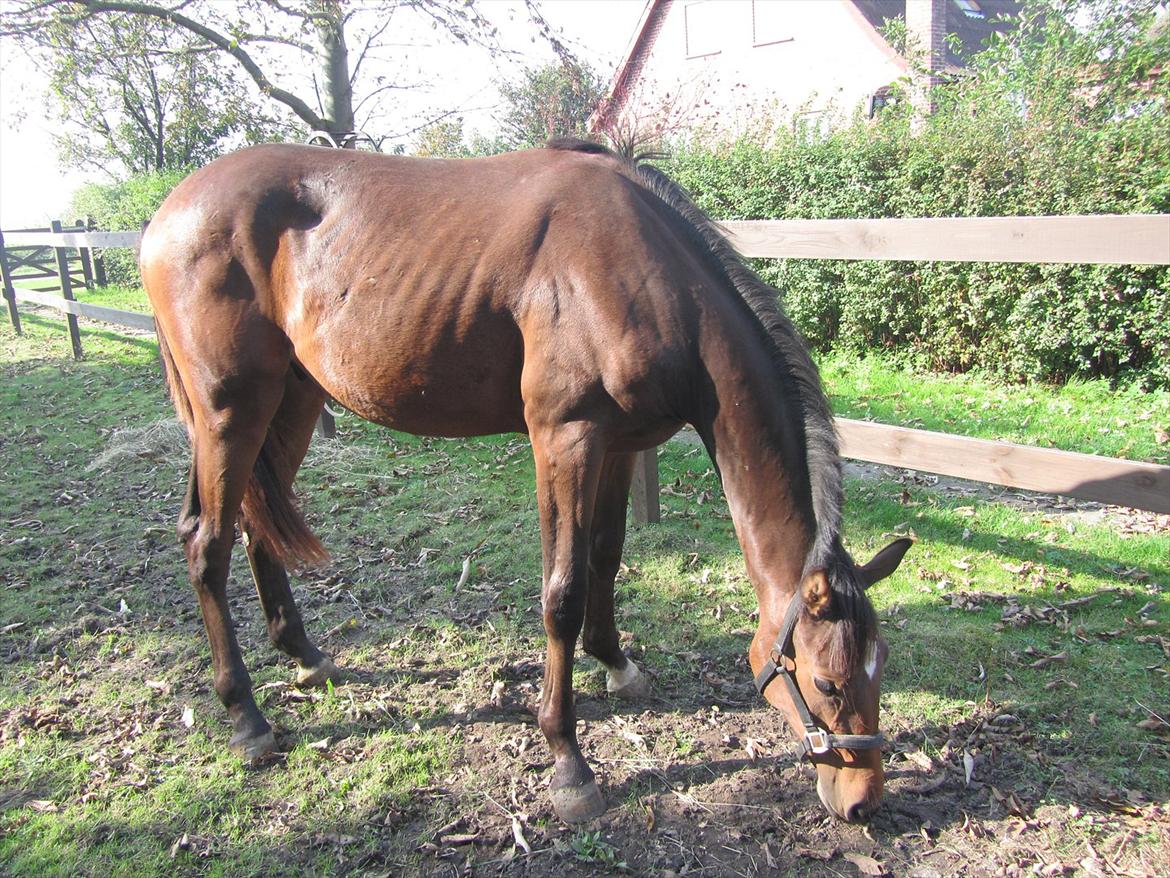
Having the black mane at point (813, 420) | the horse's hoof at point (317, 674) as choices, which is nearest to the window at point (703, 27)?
the black mane at point (813, 420)

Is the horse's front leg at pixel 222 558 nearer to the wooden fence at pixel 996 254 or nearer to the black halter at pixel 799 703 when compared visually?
the black halter at pixel 799 703

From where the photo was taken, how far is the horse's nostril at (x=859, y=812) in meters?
2.15

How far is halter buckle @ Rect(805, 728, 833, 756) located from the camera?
2.12 m

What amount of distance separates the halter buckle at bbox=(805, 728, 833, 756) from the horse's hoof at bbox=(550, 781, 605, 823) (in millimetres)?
780

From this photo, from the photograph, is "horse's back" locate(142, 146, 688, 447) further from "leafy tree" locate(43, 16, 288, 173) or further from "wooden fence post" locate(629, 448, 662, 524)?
"leafy tree" locate(43, 16, 288, 173)

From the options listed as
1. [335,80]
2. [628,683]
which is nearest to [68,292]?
[335,80]

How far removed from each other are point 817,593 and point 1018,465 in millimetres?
1768

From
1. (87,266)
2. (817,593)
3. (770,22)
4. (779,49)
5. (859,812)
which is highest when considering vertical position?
(770,22)

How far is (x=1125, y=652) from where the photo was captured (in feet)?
10.4

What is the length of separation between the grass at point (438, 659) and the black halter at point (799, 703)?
0.57 m

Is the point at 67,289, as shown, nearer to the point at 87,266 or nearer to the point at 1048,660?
the point at 87,266

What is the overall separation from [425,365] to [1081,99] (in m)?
8.09

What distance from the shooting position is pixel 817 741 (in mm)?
2127

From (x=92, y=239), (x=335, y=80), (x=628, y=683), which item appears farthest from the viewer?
(x=92, y=239)
